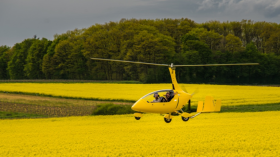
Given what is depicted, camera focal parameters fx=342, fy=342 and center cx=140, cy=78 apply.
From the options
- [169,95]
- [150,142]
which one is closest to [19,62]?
[150,142]

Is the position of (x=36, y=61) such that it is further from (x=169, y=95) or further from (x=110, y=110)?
(x=169, y=95)

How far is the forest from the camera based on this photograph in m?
92.7

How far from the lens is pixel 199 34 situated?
107 meters

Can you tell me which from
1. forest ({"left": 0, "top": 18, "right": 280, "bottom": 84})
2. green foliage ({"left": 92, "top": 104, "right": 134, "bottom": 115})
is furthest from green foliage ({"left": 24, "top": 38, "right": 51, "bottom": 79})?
green foliage ({"left": 92, "top": 104, "right": 134, "bottom": 115})

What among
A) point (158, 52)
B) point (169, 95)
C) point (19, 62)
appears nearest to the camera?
point (169, 95)

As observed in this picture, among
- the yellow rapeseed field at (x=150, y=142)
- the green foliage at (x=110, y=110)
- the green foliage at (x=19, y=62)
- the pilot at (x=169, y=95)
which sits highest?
the green foliage at (x=19, y=62)

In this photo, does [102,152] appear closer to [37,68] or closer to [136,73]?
[136,73]

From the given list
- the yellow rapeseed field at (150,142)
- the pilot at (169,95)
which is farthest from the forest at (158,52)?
the pilot at (169,95)

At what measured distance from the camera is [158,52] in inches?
3629

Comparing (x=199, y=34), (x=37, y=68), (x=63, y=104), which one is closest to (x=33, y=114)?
(x=63, y=104)

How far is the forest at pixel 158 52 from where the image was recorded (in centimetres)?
9269

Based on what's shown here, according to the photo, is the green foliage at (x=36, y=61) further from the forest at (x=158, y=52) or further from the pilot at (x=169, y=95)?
the pilot at (x=169, y=95)

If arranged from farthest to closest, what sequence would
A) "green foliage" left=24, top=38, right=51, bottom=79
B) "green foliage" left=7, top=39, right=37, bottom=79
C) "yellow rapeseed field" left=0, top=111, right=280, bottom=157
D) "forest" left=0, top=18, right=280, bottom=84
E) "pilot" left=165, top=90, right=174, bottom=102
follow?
"green foliage" left=7, top=39, right=37, bottom=79 < "green foliage" left=24, top=38, right=51, bottom=79 < "forest" left=0, top=18, right=280, bottom=84 < "pilot" left=165, top=90, right=174, bottom=102 < "yellow rapeseed field" left=0, top=111, right=280, bottom=157

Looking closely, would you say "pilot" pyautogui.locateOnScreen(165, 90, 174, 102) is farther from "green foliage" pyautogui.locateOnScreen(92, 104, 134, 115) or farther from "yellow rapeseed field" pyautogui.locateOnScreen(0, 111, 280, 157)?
"green foliage" pyautogui.locateOnScreen(92, 104, 134, 115)
